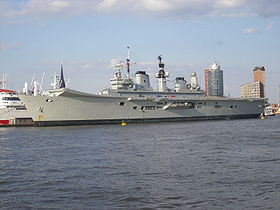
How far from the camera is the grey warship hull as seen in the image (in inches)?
1359

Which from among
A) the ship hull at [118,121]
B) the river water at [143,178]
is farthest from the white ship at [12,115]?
the river water at [143,178]

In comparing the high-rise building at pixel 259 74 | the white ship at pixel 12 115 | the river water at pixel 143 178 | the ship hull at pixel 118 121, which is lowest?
the river water at pixel 143 178

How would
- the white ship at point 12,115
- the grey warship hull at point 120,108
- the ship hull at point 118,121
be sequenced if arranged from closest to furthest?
the grey warship hull at point 120,108 → the ship hull at point 118,121 → the white ship at point 12,115

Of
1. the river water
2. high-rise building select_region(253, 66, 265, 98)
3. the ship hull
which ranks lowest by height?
the river water

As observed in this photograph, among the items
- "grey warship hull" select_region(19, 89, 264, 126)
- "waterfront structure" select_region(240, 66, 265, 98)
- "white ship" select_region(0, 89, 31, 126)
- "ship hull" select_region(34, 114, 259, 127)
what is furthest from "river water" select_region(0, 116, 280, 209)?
"waterfront structure" select_region(240, 66, 265, 98)

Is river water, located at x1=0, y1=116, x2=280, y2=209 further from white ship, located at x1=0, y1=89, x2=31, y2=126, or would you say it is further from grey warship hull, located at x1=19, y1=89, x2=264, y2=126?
white ship, located at x1=0, y1=89, x2=31, y2=126

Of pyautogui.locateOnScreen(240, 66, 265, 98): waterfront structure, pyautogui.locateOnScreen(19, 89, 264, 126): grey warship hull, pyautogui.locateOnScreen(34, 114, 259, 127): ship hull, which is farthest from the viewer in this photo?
pyautogui.locateOnScreen(240, 66, 265, 98): waterfront structure

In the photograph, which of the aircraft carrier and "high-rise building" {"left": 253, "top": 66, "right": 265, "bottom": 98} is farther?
"high-rise building" {"left": 253, "top": 66, "right": 265, "bottom": 98}

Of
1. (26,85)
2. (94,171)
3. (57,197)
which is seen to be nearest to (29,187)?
(57,197)

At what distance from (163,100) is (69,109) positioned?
11.3m

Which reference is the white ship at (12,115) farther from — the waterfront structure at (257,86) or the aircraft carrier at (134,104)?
the waterfront structure at (257,86)

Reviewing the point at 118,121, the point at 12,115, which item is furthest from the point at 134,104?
the point at 12,115

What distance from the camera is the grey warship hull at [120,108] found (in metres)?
34.5

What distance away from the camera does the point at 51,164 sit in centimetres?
1322
